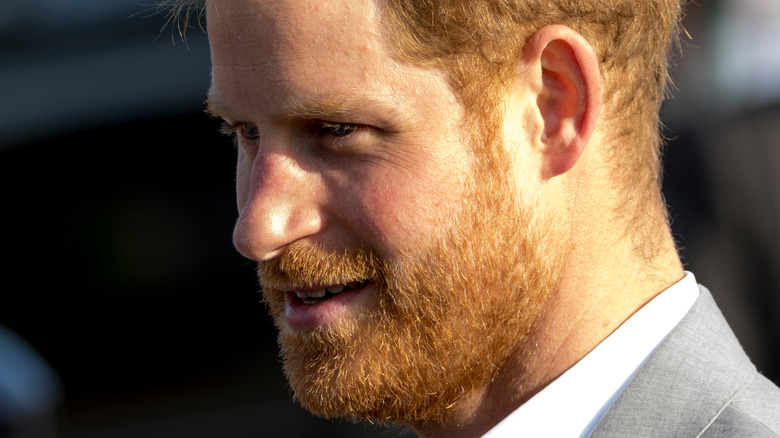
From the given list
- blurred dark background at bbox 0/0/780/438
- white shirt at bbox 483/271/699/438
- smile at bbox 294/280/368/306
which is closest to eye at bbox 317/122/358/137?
smile at bbox 294/280/368/306

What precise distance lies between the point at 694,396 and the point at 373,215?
803mm

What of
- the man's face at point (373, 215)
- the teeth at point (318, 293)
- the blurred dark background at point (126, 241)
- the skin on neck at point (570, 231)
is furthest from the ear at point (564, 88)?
the blurred dark background at point (126, 241)

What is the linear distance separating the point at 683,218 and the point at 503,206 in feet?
17.5

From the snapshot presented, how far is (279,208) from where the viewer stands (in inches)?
90.6

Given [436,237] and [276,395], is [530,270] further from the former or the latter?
[276,395]

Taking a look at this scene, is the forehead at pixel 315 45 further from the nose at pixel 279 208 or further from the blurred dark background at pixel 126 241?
the blurred dark background at pixel 126 241

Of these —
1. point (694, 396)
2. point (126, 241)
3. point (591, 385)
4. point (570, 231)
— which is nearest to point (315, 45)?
point (570, 231)

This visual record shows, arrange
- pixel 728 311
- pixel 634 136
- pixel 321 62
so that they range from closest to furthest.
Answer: pixel 321 62
pixel 634 136
pixel 728 311

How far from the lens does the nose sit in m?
2.30

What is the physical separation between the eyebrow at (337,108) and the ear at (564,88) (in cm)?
34

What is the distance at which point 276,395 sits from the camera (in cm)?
883

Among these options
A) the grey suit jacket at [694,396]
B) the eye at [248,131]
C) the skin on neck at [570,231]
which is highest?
the eye at [248,131]

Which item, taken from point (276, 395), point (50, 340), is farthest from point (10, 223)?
point (276, 395)

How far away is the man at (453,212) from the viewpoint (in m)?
2.24
